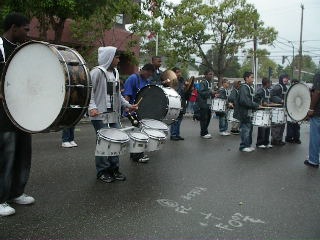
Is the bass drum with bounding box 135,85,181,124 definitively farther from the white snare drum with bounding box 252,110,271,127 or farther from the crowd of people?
the white snare drum with bounding box 252,110,271,127

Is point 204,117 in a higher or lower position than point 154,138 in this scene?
lower

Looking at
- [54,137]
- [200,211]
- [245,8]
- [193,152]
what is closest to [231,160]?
[193,152]

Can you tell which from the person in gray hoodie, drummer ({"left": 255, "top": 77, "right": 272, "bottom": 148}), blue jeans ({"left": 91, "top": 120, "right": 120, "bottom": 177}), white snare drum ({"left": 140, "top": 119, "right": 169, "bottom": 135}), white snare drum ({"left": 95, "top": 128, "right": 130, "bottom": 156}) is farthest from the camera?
drummer ({"left": 255, "top": 77, "right": 272, "bottom": 148})

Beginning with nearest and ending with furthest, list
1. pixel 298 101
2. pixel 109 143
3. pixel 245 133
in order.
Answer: pixel 109 143
pixel 298 101
pixel 245 133

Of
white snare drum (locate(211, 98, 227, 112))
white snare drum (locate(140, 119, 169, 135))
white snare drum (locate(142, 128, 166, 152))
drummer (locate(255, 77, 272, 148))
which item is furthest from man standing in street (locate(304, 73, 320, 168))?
white snare drum (locate(211, 98, 227, 112))

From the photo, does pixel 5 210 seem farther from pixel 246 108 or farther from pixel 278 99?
pixel 278 99

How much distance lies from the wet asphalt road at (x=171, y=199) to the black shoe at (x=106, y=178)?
0.28 ft

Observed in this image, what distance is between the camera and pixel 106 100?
5.58 metres

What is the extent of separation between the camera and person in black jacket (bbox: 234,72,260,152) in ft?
29.5

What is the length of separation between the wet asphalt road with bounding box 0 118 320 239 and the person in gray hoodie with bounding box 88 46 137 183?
25 centimetres

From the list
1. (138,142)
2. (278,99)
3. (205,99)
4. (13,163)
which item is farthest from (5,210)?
(278,99)

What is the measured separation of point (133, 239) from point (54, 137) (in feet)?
21.4

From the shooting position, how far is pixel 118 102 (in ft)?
19.2

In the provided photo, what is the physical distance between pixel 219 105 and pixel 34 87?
846 centimetres
